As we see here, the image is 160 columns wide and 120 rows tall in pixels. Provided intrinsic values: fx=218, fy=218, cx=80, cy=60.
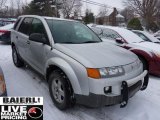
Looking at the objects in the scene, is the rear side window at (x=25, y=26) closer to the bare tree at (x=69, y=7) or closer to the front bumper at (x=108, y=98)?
the front bumper at (x=108, y=98)

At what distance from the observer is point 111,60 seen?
3568 millimetres

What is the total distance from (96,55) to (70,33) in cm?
Answer: 110

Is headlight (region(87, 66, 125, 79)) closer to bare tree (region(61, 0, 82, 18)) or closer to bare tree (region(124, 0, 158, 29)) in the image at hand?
bare tree (region(61, 0, 82, 18))

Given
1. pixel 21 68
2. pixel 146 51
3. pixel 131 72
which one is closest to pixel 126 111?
pixel 131 72

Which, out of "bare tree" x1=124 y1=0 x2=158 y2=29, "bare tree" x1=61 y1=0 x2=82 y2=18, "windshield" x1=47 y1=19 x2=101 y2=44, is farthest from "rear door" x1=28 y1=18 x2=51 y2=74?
"bare tree" x1=124 y1=0 x2=158 y2=29

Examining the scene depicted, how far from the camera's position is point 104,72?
331 centimetres

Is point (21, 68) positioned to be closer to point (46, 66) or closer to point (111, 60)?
point (46, 66)

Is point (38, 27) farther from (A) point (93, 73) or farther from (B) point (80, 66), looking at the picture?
(A) point (93, 73)

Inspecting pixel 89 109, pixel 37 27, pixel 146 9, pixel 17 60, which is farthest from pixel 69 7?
pixel 89 109

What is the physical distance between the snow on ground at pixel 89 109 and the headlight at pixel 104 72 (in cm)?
84

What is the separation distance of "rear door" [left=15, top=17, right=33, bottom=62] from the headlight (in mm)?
2391

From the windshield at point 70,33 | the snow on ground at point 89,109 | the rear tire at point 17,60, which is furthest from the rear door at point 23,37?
the windshield at point 70,33

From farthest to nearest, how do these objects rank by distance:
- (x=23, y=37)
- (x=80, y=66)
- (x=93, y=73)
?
(x=23, y=37) < (x=80, y=66) < (x=93, y=73)

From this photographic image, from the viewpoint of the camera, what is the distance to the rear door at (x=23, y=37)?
17.3 ft
